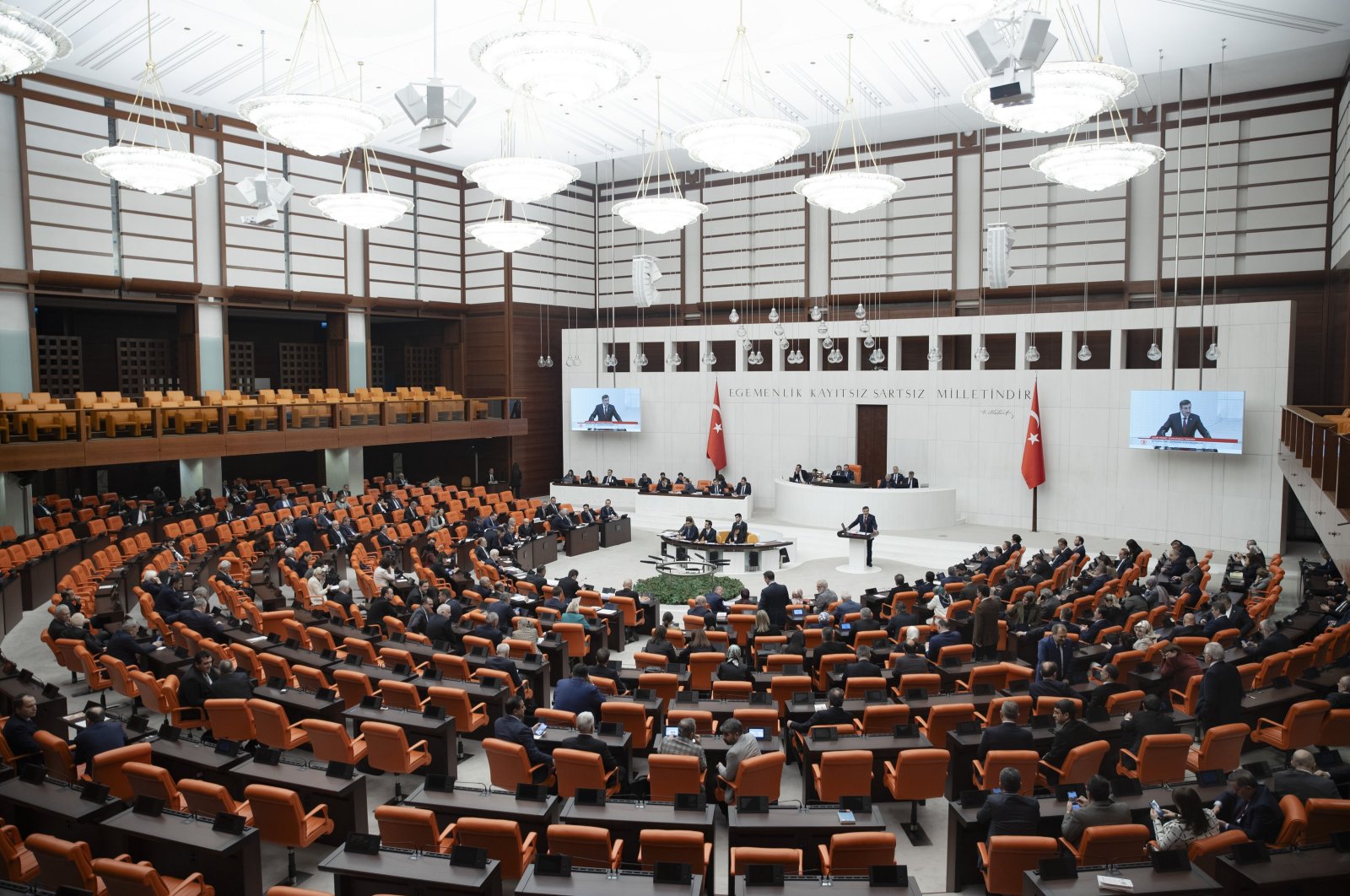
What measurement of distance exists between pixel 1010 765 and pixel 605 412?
20543mm

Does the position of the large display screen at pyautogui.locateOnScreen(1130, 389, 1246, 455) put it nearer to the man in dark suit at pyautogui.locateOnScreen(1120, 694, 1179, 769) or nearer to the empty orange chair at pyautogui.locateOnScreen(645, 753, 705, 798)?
the man in dark suit at pyautogui.locateOnScreen(1120, 694, 1179, 769)

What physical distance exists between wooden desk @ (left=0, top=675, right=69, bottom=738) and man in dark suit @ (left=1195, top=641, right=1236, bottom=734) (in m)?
9.92

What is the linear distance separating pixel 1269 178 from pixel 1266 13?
5.03 meters

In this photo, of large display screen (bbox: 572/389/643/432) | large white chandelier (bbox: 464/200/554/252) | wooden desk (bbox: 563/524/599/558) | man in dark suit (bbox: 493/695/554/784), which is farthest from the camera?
large display screen (bbox: 572/389/643/432)

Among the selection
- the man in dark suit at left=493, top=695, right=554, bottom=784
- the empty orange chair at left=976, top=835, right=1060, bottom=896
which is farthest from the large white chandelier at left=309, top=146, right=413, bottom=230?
the empty orange chair at left=976, top=835, right=1060, bottom=896

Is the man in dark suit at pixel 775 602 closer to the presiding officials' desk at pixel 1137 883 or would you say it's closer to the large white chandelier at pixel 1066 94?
the large white chandelier at pixel 1066 94

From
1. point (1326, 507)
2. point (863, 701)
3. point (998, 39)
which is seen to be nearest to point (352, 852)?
point (863, 701)

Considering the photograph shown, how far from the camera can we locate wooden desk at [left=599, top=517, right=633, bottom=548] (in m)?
20.0

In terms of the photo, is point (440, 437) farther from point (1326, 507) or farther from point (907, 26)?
point (1326, 507)

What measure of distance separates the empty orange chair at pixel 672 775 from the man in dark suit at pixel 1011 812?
76.3 inches

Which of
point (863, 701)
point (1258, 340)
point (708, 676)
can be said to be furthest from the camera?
point (1258, 340)

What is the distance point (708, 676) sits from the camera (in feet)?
30.2

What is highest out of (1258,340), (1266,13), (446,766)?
(1266,13)

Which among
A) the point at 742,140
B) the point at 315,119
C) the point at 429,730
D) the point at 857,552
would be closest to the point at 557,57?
the point at 742,140
